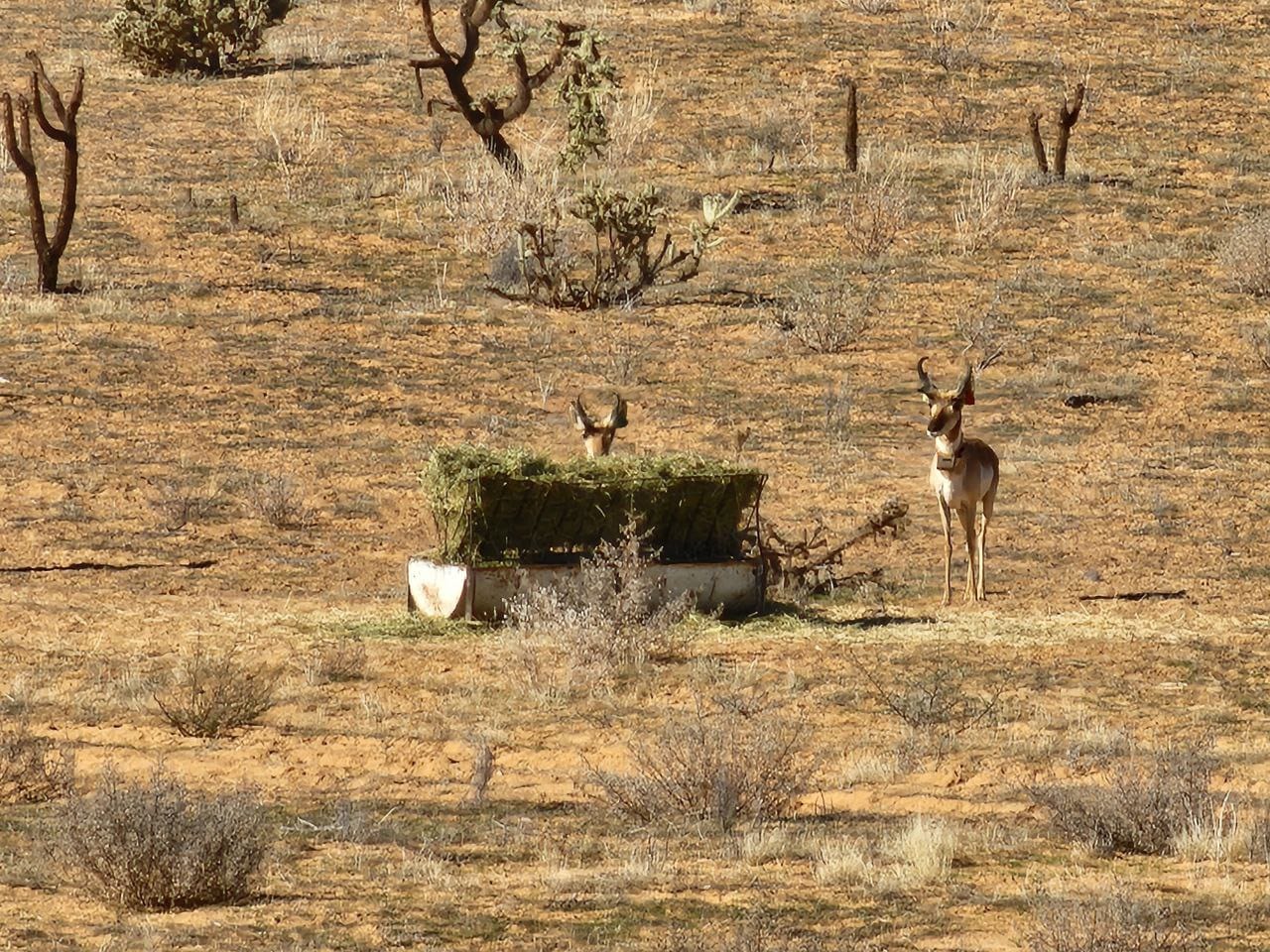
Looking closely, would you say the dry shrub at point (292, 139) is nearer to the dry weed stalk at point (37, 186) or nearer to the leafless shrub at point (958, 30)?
the dry weed stalk at point (37, 186)

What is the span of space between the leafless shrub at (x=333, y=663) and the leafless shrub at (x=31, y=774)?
259 cm

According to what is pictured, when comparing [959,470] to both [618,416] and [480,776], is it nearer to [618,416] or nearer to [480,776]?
[618,416]

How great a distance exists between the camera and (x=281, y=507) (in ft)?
66.1

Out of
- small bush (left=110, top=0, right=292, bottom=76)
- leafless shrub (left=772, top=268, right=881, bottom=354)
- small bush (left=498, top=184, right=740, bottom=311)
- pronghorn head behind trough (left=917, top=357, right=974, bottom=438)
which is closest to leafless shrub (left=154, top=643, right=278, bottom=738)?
pronghorn head behind trough (left=917, top=357, right=974, bottom=438)

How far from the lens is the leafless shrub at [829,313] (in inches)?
1037

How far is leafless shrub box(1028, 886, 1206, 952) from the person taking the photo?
7.75 meters

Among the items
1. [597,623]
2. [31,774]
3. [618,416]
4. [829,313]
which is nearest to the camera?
[31,774]

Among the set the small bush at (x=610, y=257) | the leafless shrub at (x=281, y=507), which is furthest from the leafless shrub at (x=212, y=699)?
the small bush at (x=610, y=257)

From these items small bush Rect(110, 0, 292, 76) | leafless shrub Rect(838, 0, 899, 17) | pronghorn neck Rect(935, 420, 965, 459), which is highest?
A: leafless shrub Rect(838, 0, 899, 17)

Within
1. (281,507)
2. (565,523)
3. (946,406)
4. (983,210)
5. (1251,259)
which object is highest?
(983,210)

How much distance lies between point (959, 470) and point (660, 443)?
6.28 m

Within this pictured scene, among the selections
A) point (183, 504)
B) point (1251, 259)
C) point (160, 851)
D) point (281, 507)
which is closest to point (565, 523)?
point (281, 507)

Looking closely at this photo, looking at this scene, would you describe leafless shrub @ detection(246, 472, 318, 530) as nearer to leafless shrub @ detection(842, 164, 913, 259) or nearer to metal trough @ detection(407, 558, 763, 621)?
metal trough @ detection(407, 558, 763, 621)

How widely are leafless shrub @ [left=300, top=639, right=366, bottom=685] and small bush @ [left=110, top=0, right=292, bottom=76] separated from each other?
24.7 meters
